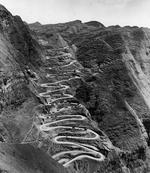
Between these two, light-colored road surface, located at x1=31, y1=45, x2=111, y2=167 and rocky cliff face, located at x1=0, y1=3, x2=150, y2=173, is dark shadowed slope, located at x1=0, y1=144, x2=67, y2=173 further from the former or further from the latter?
light-colored road surface, located at x1=31, y1=45, x2=111, y2=167

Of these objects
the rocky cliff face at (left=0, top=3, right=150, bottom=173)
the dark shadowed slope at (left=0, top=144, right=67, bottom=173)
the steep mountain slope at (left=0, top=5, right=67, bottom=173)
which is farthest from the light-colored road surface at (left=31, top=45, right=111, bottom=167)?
the dark shadowed slope at (left=0, top=144, right=67, bottom=173)

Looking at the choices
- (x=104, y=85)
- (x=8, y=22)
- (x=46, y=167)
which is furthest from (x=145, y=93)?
(x=46, y=167)

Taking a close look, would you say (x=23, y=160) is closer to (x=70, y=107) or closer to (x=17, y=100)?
(x=17, y=100)

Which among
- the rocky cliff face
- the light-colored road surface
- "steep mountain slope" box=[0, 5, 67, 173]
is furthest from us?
the light-colored road surface

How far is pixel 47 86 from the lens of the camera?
84.8 ft

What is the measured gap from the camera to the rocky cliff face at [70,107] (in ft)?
57.6

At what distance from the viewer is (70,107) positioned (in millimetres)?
23578

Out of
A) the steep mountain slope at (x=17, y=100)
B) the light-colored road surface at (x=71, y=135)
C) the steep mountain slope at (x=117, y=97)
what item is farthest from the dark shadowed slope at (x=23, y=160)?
the steep mountain slope at (x=117, y=97)

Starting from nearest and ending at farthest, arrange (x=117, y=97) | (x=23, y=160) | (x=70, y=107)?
(x=23, y=160) → (x=70, y=107) → (x=117, y=97)

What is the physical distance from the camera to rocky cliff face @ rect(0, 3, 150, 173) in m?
17.6

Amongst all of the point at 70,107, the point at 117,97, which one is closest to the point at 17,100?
the point at 70,107

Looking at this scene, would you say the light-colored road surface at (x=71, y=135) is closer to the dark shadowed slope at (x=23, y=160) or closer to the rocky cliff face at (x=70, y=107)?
the rocky cliff face at (x=70, y=107)

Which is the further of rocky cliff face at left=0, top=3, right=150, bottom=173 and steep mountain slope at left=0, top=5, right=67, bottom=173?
rocky cliff face at left=0, top=3, right=150, bottom=173

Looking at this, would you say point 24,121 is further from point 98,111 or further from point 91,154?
point 98,111
